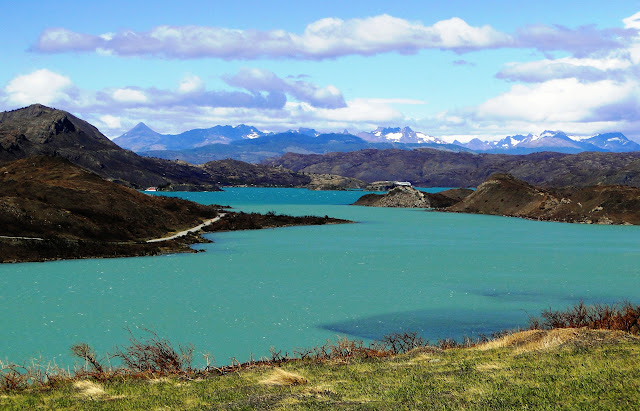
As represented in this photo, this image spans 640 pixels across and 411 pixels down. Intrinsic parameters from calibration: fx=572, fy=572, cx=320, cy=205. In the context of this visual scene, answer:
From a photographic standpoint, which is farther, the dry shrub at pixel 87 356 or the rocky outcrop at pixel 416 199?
the rocky outcrop at pixel 416 199

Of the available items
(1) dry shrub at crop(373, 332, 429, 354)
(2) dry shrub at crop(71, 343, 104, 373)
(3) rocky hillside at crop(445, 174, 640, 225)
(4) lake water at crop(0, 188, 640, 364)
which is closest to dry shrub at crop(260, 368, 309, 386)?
(1) dry shrub at crop(373, 332, 429, 354)

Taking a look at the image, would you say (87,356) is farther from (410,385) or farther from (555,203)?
(555,203)

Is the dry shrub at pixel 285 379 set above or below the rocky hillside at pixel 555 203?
below

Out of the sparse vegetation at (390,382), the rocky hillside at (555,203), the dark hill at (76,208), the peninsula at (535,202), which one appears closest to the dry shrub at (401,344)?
the sparse vegetation at (390,382)

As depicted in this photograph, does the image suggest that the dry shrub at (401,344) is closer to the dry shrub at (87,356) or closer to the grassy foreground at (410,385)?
the grassy foreground at (410,385)

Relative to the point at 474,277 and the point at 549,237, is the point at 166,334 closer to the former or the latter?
the point at 474,277
